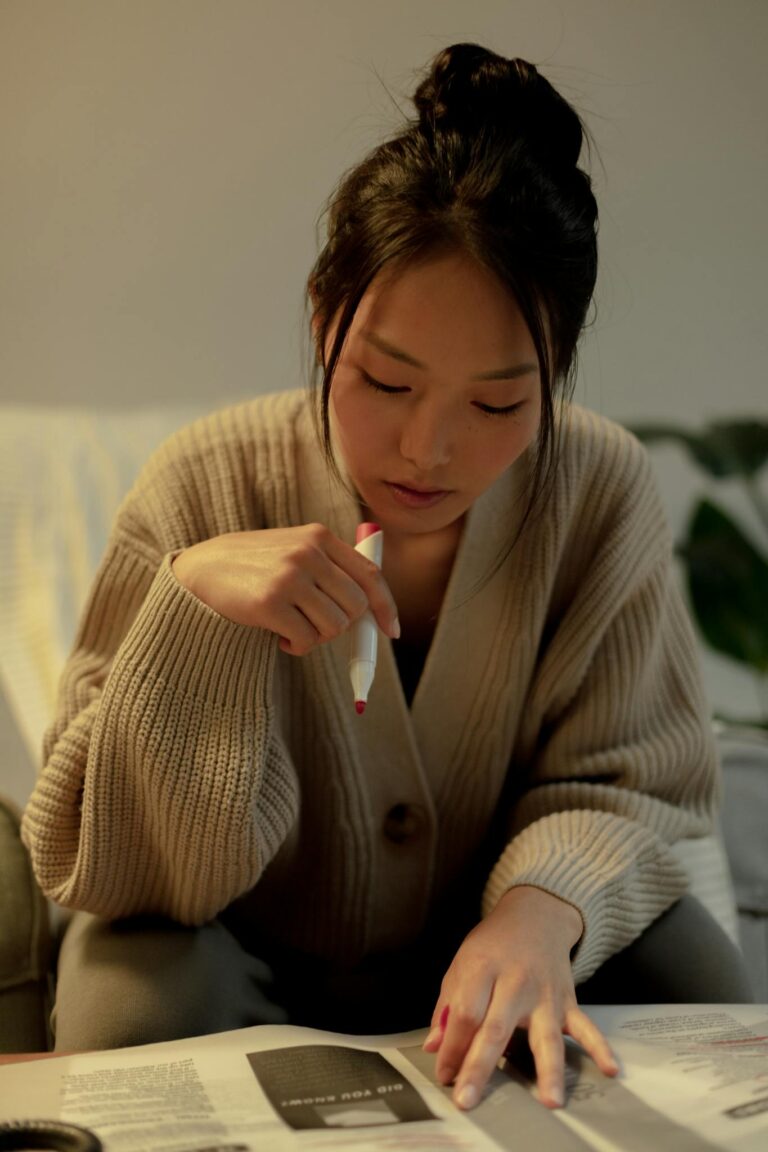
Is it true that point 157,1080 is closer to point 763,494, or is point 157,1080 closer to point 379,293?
point 379,293

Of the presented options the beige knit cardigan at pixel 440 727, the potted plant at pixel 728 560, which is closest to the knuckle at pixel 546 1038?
the beige knit cardigan at pixel 440 727

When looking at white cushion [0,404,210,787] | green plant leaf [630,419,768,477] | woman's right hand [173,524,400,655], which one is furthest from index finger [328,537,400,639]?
green plant leaf [630,419,768,477]

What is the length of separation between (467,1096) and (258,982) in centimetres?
33

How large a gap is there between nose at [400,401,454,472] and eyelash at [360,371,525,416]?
0.02 meters

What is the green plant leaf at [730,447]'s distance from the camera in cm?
186

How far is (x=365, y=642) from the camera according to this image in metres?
0.78

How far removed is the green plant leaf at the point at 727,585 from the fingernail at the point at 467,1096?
4.48 feet

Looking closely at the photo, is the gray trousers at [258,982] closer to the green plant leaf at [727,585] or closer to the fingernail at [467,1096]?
the fingernail at [467,1096]

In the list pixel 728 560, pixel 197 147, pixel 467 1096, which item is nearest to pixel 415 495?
pixel 467 1096

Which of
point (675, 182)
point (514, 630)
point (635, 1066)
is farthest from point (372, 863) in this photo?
point (675, 182)

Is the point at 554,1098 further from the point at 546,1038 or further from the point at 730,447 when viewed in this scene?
the point at 730,447

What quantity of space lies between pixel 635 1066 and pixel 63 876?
413 mm

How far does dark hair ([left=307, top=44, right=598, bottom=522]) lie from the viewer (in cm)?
75

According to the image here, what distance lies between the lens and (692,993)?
0.87 metres
